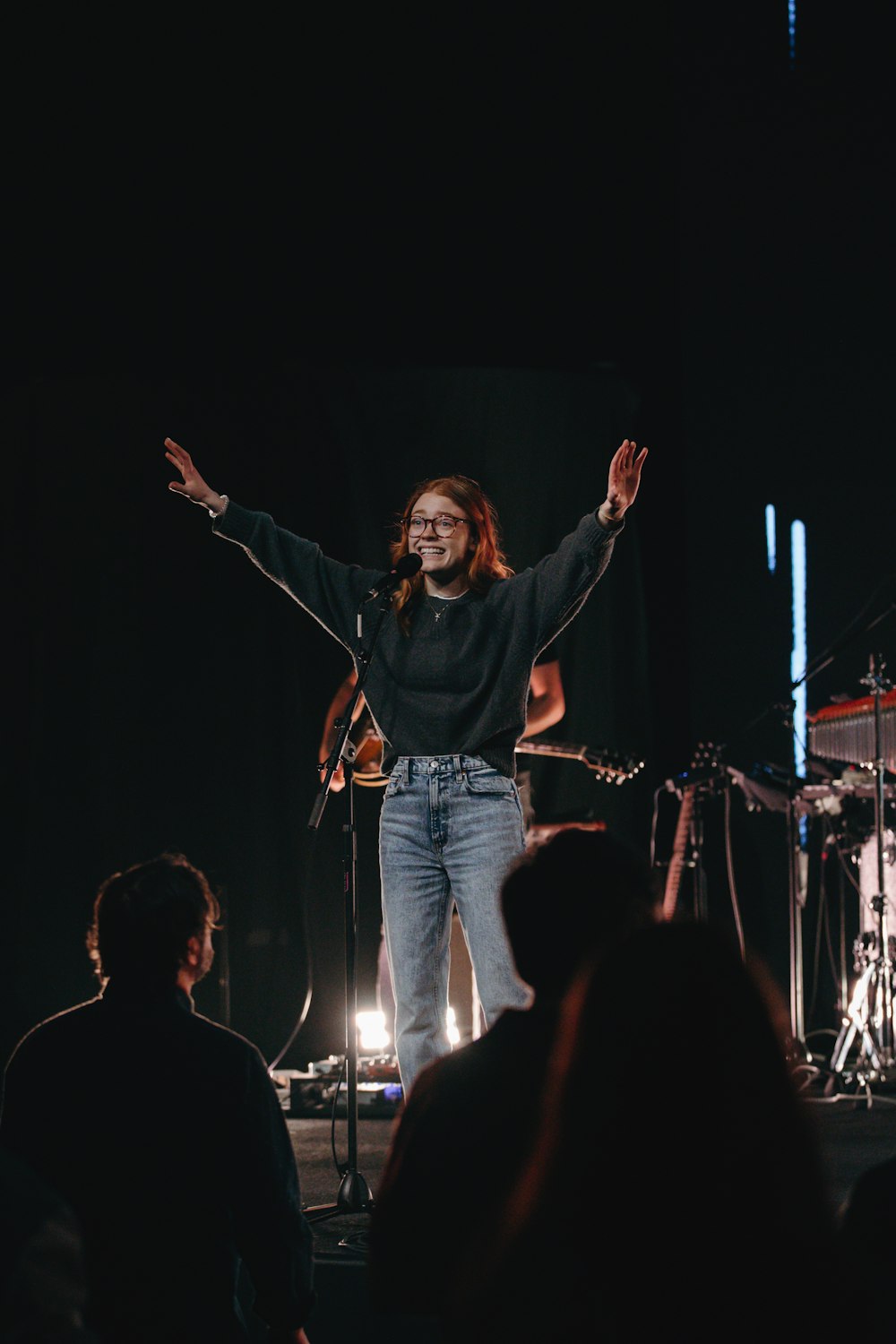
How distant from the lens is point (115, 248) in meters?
6.21

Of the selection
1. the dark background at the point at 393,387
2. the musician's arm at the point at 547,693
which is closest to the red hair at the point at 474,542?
the musician's arm at the point at 547,693

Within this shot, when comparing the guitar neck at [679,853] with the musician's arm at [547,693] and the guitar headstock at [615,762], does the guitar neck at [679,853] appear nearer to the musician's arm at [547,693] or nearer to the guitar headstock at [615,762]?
the guitar headstock at [615,762]

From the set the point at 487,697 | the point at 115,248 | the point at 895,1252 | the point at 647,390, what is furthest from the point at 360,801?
the point at 895,1252

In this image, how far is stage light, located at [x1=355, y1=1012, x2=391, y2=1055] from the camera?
5.72 meters

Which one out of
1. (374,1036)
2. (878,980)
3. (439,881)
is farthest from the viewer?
(374,1036)

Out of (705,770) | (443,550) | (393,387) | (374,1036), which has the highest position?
(393,387)

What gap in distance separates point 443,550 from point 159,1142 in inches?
68.0

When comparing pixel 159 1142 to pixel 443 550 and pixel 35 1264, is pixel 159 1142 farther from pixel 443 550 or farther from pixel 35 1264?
pixel 443 550

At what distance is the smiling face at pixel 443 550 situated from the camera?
325 centimetres

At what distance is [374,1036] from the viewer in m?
5.73

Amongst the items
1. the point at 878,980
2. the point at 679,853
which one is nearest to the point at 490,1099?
the point at 878,980

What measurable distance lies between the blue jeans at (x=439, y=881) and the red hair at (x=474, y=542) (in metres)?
0.42

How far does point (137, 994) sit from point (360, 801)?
434 centimetres

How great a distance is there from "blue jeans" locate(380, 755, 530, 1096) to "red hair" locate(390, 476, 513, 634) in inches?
16.5
